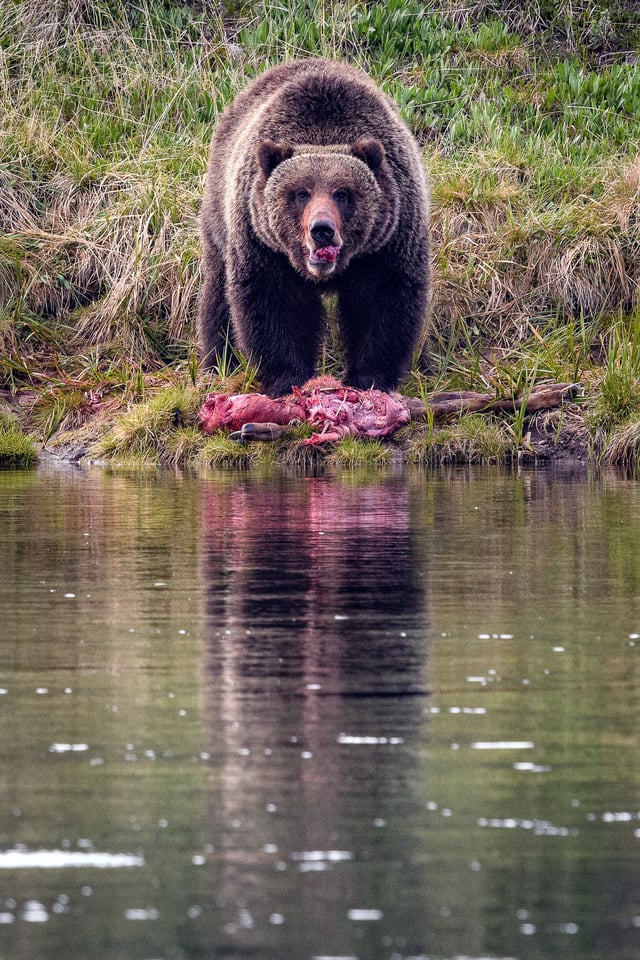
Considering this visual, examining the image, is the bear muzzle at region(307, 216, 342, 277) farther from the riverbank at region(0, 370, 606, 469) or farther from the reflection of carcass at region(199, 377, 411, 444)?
the riverbank at region(0, 370, 606, 469)

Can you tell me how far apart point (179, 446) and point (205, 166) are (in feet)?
14.7

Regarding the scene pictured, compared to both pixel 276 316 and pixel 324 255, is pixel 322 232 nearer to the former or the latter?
pixel 324 255

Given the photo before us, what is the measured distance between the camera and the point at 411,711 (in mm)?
3984

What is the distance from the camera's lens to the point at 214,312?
46.3ft

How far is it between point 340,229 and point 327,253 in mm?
325

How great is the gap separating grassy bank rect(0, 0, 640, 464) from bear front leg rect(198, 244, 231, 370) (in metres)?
0.36

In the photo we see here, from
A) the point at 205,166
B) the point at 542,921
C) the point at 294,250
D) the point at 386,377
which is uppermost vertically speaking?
the point at 205,166

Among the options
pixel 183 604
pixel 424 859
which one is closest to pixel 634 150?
pixel 183 604

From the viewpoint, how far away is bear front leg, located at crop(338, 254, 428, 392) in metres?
12.7

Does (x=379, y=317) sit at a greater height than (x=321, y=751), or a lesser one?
greater

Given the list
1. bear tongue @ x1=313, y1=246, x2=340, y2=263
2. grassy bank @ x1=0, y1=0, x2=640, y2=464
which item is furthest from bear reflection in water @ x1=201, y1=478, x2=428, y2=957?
grassy bank @ x1=0, y1=0, x2=640, y2=464

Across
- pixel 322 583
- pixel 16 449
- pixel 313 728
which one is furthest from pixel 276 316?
pixel 313 728

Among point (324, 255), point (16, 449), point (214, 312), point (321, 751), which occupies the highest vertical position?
point (324, 255)

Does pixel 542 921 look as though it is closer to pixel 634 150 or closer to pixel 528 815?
pixel 528 815
